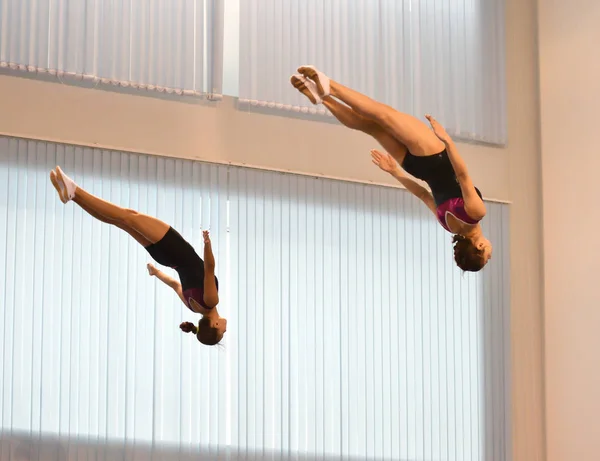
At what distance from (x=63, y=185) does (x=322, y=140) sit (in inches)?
136

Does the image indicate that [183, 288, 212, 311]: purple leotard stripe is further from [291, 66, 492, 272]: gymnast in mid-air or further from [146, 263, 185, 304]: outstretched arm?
[291, 66, 492, 272]: gymnast in mid-air

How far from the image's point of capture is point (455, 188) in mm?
6121

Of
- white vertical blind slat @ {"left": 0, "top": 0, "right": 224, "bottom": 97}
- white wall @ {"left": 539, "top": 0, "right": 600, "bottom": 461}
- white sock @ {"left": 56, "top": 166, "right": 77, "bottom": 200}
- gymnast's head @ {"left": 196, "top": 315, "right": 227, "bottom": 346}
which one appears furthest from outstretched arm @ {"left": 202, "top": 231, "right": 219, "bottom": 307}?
white wall @ {"left": 539, "top": 0, "right": 600, "bottom": 461}

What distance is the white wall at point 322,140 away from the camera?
8.46 metres

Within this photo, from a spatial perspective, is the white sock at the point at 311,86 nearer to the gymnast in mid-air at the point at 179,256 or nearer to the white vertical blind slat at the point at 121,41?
the gymnast in mid-air at the point at 179,256

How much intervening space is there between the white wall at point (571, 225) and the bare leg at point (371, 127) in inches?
155

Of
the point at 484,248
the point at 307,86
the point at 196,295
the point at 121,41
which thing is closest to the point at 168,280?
the point at 196,295

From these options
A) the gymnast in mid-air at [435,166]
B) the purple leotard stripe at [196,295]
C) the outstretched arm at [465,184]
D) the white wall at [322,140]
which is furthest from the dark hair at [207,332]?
the white wall at [322,140]

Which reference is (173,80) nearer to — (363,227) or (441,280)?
(363,227)

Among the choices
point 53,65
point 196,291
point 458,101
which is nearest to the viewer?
point 196,291

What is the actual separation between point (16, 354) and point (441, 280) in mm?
3645

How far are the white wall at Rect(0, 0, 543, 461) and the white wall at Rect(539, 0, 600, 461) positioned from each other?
162mm

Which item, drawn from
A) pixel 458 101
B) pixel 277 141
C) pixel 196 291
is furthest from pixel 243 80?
→ pixel 196 291

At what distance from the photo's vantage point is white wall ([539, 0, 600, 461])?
968 cm
